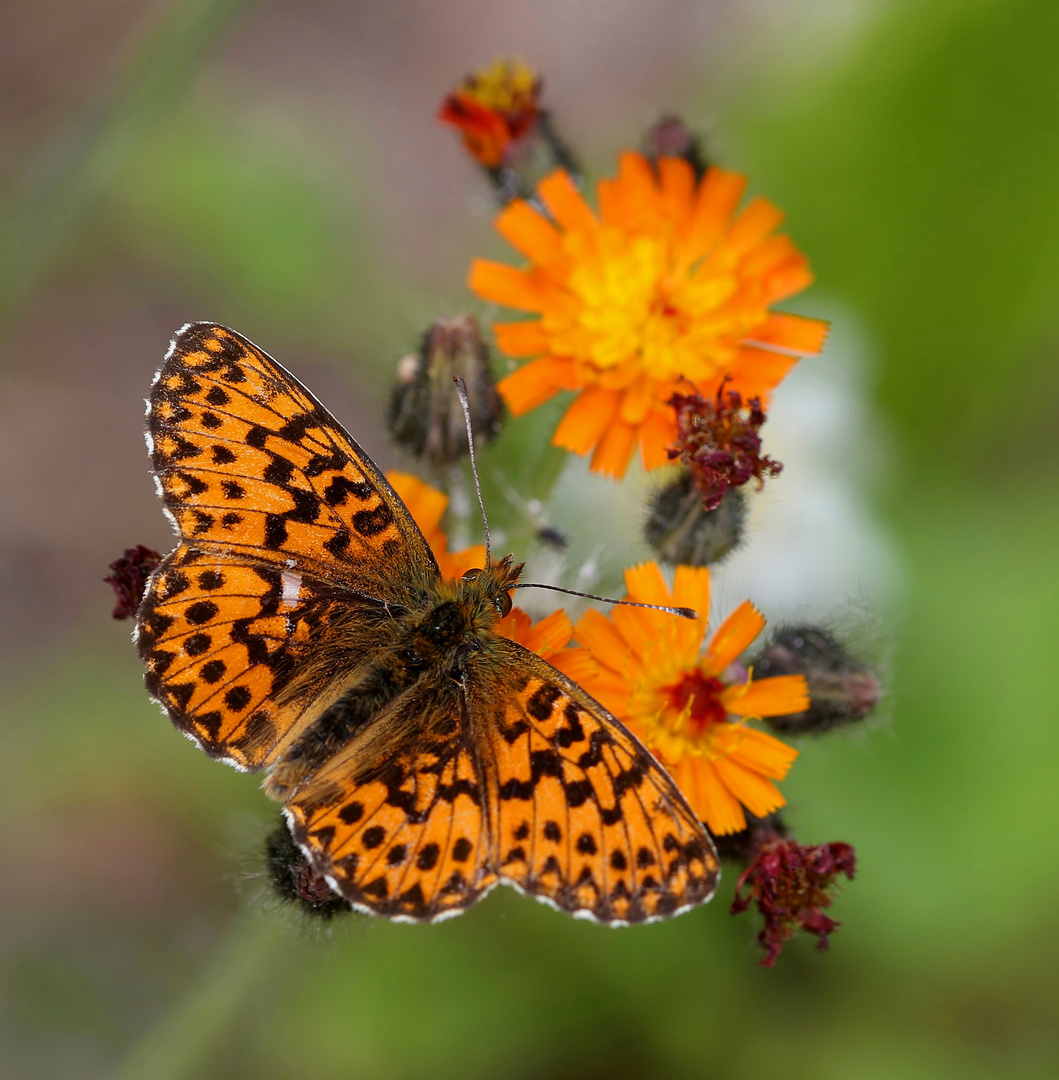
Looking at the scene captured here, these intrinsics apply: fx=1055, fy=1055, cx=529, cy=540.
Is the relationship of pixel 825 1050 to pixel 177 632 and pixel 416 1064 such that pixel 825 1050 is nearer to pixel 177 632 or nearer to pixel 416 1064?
pixel 416 1064

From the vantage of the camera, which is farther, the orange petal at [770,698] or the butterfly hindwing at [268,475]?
the orange petal at [770,698]

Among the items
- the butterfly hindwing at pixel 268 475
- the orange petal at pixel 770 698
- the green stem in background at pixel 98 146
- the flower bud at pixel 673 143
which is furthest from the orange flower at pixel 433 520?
the green stem in background at pixel 98 146

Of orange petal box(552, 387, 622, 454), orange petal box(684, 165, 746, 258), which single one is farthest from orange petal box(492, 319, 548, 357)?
orange petal box(684, 165, 746, 258)

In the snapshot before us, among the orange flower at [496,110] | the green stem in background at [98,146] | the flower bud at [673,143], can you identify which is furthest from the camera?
the green stem in background at [98,146]

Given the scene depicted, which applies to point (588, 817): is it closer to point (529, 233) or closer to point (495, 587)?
point (495, 587)

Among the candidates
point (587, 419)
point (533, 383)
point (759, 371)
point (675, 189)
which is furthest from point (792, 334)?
point (533, 383)

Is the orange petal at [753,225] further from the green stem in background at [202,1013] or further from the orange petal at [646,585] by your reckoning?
the green stem in background at [202,1013]

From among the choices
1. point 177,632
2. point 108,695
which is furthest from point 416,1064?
point 177,632
